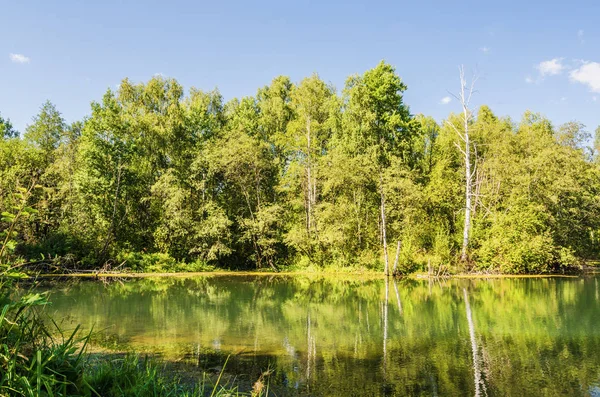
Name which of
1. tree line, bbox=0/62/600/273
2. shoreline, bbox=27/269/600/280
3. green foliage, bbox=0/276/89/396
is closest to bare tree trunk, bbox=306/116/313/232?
tree line, bbox=0/62/600/273

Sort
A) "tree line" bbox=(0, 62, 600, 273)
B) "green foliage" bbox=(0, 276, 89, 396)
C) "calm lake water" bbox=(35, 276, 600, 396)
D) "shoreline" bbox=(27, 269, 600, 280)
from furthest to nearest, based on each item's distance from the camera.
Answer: "tree line" bbox=(0, 62, 600, 273), "shoreline" bbox=(27, 269, 600, 280), "calm lake water" bbox=(35, 276, 600, 396), "green foliage" bbox=(0, 276, 89, 396)

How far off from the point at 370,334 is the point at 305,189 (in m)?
22.8

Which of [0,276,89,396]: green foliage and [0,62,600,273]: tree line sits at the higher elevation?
[0,62,600,273]: tree line

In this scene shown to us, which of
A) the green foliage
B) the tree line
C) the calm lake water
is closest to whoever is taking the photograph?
the green foliage

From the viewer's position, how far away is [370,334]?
429 inches

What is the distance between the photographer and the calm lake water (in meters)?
7.25

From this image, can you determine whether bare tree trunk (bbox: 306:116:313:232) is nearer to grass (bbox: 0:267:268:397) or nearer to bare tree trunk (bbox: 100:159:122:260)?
bare tree trunk (bbox: 100:159:122:260)

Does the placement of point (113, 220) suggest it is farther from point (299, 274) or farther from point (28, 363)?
point (28, 363)

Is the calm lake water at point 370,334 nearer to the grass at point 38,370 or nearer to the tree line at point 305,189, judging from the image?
the grass at point 38,370

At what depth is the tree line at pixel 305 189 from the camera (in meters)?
28.4

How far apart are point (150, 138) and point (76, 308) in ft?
67.0

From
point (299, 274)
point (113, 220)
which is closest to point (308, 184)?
point (299, 274)

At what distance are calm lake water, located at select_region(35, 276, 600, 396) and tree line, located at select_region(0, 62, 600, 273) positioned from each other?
8767mm

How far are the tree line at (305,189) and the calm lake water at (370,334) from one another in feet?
28.8
